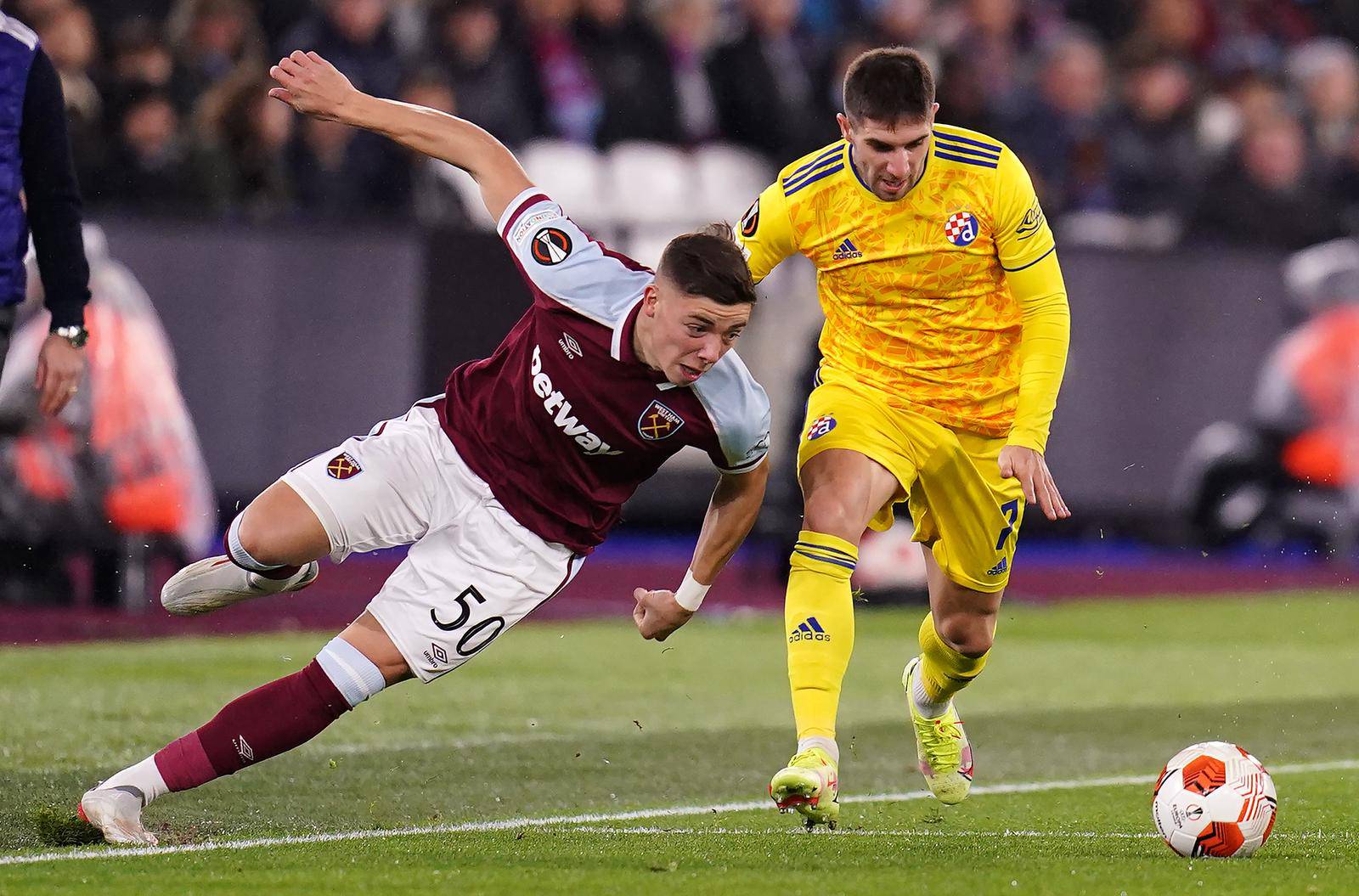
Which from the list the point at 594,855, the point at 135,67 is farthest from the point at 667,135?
the point at 594,855

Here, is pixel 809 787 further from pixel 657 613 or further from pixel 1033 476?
pixel 1033 476

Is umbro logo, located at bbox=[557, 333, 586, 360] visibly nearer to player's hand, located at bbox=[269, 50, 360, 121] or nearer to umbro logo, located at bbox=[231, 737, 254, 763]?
player's hand, located at bbox=[269, 50, 360, 121]

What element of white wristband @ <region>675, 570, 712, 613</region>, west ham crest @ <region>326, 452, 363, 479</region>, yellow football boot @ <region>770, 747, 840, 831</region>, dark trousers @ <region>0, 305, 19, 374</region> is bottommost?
yellow football boot @ <region>770, 747, 840, 831</region>

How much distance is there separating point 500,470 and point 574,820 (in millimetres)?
1196

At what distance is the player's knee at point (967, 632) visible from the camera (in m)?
6.82

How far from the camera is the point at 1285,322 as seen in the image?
50.7 feet

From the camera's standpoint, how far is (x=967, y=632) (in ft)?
22.4

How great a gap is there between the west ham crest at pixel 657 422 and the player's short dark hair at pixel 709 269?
378 mm

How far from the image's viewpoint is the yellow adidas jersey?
6.23 m

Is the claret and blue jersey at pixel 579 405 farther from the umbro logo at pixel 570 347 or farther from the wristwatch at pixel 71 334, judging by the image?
the wristwatch at pixel 71 334

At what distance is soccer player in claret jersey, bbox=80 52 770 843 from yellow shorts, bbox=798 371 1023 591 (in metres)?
0.50

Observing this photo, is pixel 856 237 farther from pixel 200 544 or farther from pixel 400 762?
pixel 200 544

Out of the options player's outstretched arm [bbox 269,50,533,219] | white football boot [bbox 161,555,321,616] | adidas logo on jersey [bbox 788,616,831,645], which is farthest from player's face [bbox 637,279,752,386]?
white football boot [bbox 161,555,321,616]

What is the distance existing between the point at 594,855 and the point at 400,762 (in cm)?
210
